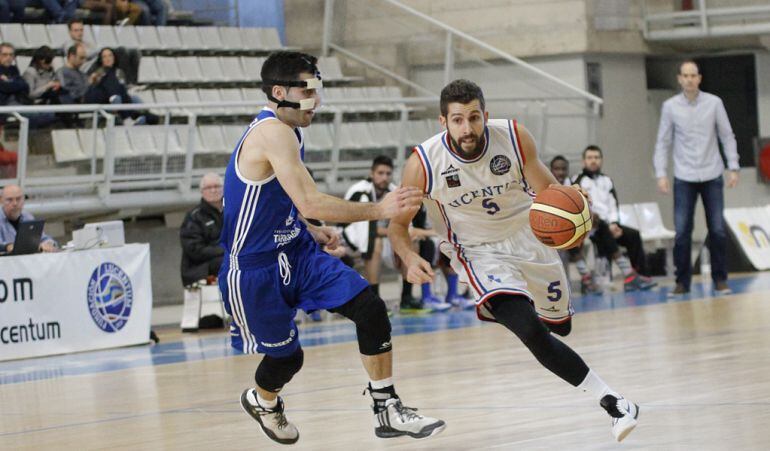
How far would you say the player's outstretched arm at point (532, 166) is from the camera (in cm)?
611

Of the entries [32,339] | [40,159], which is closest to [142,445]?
[32,339]

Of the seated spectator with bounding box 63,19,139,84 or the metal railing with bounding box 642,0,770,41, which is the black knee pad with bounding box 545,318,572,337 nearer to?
the seated spectator with bounding box 63,19,139,84

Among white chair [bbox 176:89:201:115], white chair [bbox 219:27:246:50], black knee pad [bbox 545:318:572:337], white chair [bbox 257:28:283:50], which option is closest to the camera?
black knee pad [bbox 545:318:572:337]

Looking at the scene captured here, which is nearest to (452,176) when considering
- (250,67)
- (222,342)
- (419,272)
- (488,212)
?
(488,212)

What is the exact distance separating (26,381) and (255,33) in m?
10.4

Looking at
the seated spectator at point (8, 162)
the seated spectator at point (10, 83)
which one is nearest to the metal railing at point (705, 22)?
the seated spectator at point (10, 83)

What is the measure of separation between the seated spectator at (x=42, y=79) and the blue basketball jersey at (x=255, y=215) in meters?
9.57

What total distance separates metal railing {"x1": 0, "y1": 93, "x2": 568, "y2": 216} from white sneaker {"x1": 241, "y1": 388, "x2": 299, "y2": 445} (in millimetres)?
7984

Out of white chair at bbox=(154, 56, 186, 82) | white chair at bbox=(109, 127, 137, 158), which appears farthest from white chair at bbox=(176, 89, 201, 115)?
white chair at bbox=(109, 127, 137, 158)

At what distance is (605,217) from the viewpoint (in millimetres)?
14320

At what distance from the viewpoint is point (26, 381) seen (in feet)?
31.0

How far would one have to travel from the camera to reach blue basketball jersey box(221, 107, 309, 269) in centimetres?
558

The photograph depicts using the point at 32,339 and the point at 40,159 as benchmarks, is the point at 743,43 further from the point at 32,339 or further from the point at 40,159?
the point at 32,339

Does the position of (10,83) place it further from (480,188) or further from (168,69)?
(480,188)
